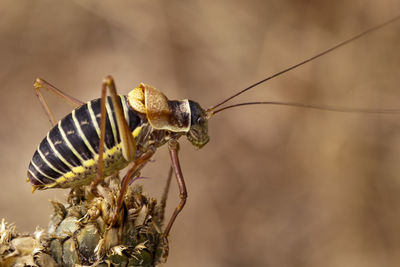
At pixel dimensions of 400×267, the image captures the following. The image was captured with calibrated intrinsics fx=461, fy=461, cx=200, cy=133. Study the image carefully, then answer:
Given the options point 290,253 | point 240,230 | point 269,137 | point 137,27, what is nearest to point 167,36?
point 137,27

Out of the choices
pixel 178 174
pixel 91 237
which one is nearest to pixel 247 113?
pixel 178 174

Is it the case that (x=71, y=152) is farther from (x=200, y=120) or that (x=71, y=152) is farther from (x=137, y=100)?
(x=200, y=120)

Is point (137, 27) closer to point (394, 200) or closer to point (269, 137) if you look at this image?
point (269, 137)

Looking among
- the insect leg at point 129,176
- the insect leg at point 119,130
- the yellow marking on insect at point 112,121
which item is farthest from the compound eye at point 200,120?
the yellow marking on insect at point 112,121

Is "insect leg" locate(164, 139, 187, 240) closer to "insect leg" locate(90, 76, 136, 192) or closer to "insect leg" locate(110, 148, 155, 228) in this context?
"insect leg" locate(110, 148, 155, 228)

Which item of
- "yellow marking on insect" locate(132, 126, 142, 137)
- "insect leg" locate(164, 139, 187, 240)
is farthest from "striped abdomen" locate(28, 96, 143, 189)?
"insect leg" locate(164, 139, 187, 240)
